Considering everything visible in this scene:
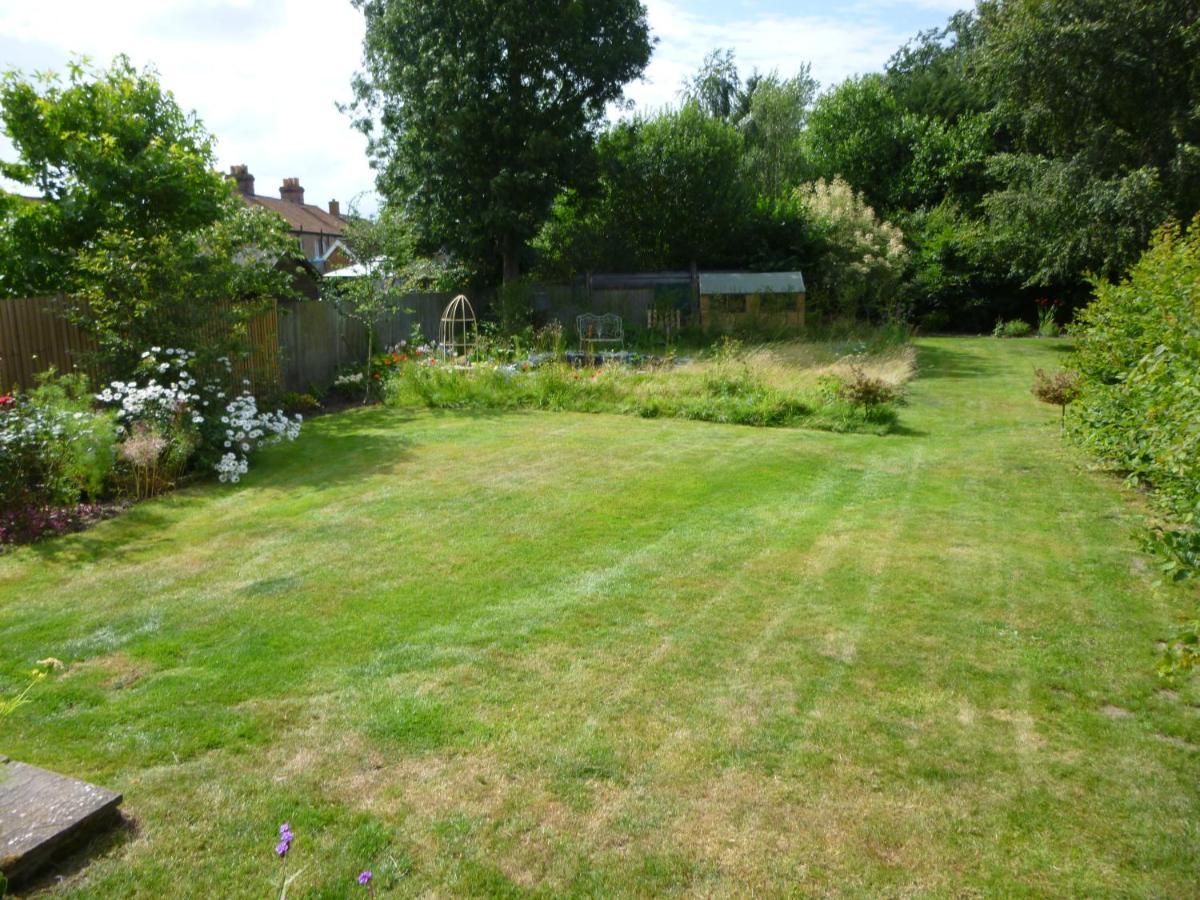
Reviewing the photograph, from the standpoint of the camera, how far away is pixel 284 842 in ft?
8.48

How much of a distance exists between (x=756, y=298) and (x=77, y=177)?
15.8 meters

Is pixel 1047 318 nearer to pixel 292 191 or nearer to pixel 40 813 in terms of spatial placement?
pixel 40 813

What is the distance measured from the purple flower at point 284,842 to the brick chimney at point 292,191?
4667 cm

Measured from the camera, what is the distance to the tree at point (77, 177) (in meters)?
9.71

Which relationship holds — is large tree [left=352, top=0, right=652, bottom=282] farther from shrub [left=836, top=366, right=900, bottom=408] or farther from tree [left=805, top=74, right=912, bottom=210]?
tree [left=805, top=74, right=912, bottom=210]

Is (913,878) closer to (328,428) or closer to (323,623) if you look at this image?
(323,623)

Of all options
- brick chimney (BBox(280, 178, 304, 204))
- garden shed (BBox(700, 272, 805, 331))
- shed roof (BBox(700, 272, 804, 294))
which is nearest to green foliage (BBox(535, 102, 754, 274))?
shed roof (BBox(700, 272, 804, 294))

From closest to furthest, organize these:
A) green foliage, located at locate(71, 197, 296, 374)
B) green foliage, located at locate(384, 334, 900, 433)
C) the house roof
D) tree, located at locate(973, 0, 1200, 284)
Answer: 1. green foliage, located at locate(71, 197, 296, 374)
2. green foliage, located at locate(384, 334, 900, 433)
3. tree, located at locate(973, 0, 1200, 284)
4. the house roof

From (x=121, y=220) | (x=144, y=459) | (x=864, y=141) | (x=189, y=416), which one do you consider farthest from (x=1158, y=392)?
(x=864, y=141)

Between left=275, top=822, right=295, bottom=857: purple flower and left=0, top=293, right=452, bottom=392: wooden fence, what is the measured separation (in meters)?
7.82

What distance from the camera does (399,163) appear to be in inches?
778

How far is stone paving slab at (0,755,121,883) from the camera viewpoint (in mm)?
2510

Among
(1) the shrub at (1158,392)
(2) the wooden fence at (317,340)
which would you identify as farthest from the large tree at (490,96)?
(1) the shrub at (1158,392)

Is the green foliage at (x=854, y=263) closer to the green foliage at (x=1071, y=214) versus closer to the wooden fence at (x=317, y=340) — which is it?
the green foliage at (x=1071, y=214)
